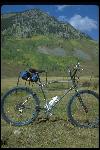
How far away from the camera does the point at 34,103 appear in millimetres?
8266

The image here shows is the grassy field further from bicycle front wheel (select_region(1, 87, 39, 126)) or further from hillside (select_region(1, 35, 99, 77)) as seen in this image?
hillside (select_region(1, 35, 99, 77))

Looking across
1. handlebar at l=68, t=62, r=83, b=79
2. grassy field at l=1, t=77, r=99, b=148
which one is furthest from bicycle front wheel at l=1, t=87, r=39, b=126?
handlebar at l=68, t=62, r=83, b=79

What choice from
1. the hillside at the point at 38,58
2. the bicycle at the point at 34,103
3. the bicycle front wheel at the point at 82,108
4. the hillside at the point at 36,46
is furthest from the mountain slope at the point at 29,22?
the bicycle front wheel at the point at 82,108

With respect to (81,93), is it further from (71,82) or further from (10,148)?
(10,148)

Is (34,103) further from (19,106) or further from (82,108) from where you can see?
(82,108)

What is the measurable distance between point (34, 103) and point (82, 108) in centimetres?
112

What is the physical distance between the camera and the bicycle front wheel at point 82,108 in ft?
27.2

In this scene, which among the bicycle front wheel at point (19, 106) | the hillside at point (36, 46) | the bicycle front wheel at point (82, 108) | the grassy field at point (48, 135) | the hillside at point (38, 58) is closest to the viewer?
the grassy field at point (48, 135)

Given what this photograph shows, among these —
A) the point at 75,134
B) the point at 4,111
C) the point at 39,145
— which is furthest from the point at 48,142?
the point at 4,111

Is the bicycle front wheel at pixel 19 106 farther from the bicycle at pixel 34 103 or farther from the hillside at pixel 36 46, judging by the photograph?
the hillside at pixel 36 46

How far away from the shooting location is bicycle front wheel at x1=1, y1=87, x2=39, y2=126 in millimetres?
8180

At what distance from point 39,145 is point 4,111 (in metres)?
1.26

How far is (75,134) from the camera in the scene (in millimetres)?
7957

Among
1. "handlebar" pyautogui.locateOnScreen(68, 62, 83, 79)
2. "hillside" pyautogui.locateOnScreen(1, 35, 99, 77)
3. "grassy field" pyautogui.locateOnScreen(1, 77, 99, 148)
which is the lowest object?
"grassy field" pyautogui.locateOnScreen(1, 77, 99, 148)
